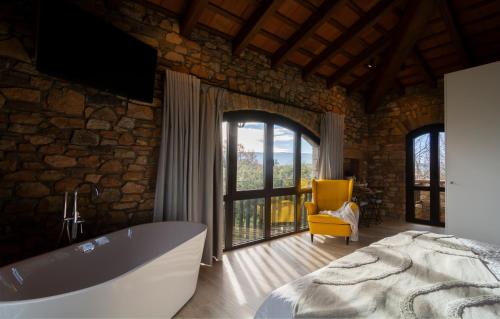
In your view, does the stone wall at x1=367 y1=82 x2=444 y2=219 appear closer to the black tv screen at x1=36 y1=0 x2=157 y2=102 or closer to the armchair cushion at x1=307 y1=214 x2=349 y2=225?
the armchair cushion at x1=307 y1=214 x2=349 y2=225

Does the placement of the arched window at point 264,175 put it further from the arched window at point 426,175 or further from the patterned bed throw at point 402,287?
the arched window at point 426,175

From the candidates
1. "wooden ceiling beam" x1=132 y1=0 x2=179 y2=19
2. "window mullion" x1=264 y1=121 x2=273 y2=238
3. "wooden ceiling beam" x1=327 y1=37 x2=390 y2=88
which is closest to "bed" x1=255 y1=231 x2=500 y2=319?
"window mullion" x1=264 y1=121 x2=273 y2=238

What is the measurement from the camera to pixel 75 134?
2215 mm

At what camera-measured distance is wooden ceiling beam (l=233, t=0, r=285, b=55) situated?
9.20 ft

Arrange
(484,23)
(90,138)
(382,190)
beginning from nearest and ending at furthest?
(90,138) → (484,23) → (382,190)

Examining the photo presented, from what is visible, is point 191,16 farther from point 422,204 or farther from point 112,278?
point 422,204

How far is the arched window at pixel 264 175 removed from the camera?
344 centimetres

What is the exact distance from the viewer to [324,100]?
4801 millimetres

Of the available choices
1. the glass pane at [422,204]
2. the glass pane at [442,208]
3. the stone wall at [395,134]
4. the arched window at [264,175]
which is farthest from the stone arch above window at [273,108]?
the glass pane at [442,208]

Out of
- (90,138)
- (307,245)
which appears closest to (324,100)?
(307,245)

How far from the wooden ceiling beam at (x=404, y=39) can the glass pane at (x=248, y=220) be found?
10.9 ft

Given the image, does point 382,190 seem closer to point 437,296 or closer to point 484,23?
point 484,23

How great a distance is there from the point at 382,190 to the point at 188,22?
526 cm

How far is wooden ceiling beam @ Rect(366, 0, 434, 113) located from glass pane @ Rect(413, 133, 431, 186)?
1.39 metres
